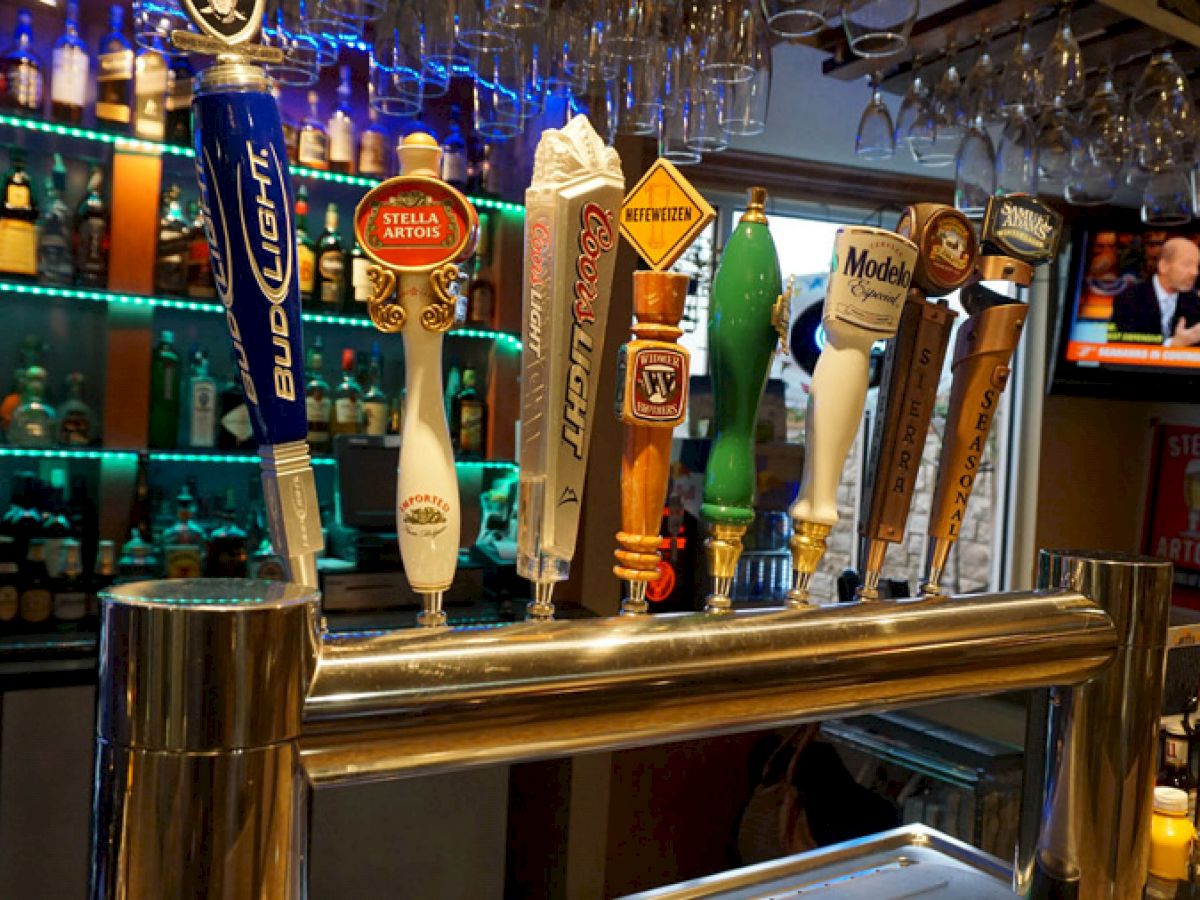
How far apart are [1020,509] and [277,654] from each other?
14.0 ft

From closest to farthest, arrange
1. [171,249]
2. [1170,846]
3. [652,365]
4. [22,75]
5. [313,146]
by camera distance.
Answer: [652,365]
[1170,846]
[22,75]
[171,249]
[313,146]

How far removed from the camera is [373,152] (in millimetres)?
2805

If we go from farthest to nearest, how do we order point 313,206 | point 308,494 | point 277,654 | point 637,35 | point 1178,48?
1. point 313,206
2. point 1178,48
3. point 637,35
4. point 308,494
5. point 277,654

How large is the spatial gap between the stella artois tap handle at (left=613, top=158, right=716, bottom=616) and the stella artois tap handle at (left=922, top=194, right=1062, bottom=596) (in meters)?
0.20

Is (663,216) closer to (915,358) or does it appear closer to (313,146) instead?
(915,358)

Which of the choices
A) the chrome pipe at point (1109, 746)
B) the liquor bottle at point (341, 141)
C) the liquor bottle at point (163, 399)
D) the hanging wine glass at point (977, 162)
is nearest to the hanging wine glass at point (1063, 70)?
the hanging wine glass at point (977, 162)

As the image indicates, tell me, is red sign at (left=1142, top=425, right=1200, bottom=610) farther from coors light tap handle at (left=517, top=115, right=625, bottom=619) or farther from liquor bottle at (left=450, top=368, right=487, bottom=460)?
coors light tap handle at (left=517, top=115, right=625, bottom=619)

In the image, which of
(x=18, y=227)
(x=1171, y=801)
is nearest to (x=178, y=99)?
(x=18, y=227)

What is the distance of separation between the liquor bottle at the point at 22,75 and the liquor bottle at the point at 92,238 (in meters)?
0.22

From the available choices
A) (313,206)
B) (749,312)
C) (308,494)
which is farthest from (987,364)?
(313,206)

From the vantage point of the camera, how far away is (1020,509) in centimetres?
427

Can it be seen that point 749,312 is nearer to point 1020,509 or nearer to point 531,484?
point 531,484

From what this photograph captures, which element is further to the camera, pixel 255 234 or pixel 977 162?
pixel 977 162

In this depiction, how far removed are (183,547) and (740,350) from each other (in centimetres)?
223
